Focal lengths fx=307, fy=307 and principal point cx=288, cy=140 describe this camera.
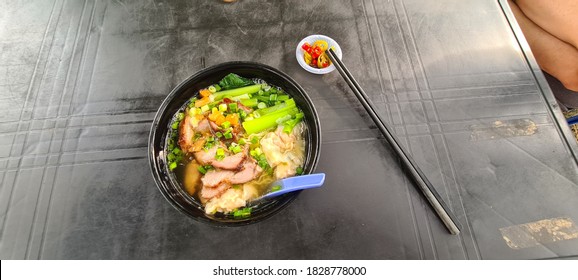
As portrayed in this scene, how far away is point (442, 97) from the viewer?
1.85 meters

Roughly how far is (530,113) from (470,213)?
750mm

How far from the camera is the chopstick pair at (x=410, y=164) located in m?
1.49

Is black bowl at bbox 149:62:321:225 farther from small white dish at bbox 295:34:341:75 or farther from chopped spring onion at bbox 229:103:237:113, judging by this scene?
small white dish at bbox 295:34:341:75

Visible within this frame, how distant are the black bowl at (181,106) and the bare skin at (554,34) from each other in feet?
5.57

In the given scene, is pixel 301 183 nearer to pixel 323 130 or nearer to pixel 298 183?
pixel 298 183

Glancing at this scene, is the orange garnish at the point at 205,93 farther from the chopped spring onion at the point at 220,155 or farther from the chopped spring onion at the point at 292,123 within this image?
the chopped spring onion at the point at 292,123

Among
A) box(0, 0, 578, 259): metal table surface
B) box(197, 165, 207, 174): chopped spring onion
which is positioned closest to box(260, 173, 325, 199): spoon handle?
box(0, 0, 578, 259): metal table surface

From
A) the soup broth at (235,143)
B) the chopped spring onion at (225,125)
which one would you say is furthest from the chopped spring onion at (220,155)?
the chopped spring onion at (225,125)

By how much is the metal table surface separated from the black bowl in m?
0.18

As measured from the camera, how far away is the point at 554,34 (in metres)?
1.96

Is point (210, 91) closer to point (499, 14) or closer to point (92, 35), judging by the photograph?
point (92, 35)

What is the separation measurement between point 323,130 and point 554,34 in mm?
1626

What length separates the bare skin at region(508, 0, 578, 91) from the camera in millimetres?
1863
